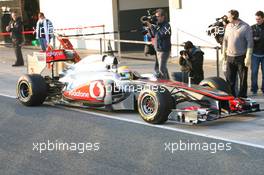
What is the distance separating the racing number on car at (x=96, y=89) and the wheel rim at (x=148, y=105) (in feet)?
3.20

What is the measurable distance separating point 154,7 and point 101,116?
12.6m

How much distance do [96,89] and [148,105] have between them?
3.93ft

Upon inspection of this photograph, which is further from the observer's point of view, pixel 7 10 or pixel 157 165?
pixel 7 10

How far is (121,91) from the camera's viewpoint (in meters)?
9.61

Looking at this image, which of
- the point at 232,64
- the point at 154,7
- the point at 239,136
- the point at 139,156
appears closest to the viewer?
the point at 139,156

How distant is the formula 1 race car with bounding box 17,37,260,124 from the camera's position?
8.69 meters

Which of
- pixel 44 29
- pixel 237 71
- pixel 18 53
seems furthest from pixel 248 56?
pixel 44 29

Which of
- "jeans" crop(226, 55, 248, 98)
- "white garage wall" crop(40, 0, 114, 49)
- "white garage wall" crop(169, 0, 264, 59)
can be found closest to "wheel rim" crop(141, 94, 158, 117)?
"jeans" crop(226, 55, 248, 98)

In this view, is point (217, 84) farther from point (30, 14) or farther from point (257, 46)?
point (30, 14)

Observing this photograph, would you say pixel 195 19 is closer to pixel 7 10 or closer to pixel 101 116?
pixel 101 116

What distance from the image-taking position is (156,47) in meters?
11.9

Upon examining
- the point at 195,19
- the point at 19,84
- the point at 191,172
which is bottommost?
the point at 191,172

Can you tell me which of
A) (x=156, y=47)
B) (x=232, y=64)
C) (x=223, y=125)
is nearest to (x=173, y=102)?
(x=223, y=125)

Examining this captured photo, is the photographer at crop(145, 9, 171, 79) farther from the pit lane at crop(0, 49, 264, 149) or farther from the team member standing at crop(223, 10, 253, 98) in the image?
the pit lane at crop(0, 49, 264, 149)
